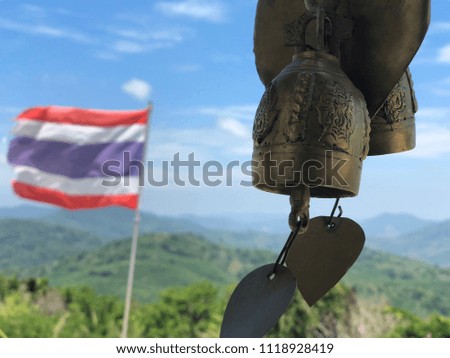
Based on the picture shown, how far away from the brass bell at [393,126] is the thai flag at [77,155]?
6406mm

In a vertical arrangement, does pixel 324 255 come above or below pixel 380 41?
below

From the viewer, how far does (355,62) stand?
5.81ft

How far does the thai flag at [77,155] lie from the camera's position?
8312 mm

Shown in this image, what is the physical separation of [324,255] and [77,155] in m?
6.72

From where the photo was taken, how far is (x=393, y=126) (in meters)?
2.00

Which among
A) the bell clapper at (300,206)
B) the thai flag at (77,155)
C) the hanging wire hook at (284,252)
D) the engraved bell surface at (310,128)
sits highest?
the thai flag at (77,155)

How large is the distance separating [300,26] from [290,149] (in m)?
0.30

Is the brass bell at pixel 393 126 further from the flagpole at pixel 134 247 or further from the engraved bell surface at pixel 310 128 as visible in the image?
the flagpole at pixel 134 247

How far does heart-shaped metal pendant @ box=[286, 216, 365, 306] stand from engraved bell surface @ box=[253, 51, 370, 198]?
1.37ft

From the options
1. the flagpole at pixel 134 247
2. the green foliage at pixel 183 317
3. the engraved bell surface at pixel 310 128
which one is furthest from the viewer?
the flagpole at pixel 134 247

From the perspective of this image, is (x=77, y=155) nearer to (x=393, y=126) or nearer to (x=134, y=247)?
(x=134, y=247)

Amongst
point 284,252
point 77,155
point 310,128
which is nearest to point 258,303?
point 284,252

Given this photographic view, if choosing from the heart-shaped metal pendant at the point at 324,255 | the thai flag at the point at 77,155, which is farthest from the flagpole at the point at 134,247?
the heart-shaped metal pendant at the point at 324,255
